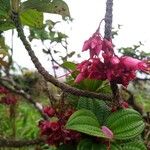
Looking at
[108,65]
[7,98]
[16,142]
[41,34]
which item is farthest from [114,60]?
[7,98]

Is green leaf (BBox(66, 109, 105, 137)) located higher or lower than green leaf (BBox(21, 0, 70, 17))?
lower

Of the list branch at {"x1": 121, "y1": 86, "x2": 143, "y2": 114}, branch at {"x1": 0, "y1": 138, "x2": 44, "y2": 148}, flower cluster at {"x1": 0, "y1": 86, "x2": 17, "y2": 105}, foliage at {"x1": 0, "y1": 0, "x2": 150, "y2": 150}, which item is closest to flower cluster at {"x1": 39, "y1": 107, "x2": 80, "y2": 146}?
foliage at {"x1": 0, "y1": 0, "x2": 150, "y2": 150}

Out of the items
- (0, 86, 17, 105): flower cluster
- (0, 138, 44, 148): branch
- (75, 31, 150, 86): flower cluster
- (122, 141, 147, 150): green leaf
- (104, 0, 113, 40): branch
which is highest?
(104, 0, 113, 40): branch

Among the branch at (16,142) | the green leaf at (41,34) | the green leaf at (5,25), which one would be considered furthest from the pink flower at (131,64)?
the green leaf at (41,34)

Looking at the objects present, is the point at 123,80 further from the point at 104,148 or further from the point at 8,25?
the point at 8,25

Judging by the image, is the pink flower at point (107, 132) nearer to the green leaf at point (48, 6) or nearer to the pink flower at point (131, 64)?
the pink flower at point (131, 64)

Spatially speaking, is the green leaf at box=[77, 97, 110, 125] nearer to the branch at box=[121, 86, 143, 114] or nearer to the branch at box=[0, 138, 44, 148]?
the branch at box=[0, 138, 44, 148]
